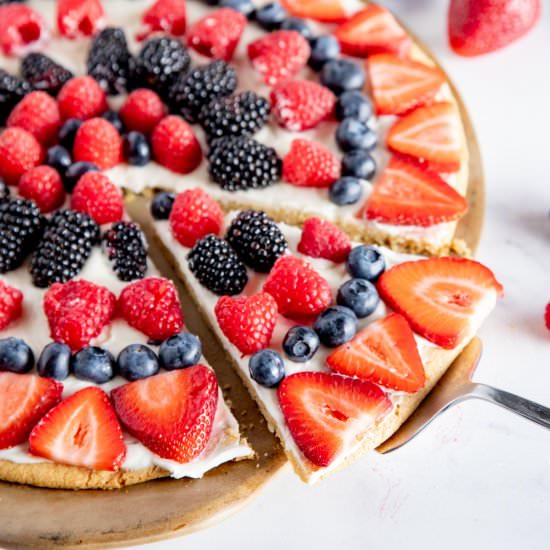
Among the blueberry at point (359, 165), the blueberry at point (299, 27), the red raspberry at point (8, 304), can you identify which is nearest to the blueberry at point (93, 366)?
the red raspberry at point (8, 304)

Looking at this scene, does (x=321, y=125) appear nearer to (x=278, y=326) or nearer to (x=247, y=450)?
(x=278, y=326)

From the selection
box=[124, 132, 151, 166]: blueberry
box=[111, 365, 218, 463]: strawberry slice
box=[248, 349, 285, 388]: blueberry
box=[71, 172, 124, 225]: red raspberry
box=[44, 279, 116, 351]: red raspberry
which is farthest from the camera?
box=[124, 132, 151, 166]: blueberry

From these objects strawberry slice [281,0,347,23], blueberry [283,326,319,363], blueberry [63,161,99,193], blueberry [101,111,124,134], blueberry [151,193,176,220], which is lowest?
blueberry [283,326,319,363]

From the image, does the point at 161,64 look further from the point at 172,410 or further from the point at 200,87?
the point at 172,410

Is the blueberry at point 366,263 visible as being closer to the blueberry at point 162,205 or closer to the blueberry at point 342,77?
the blueberry at point 162,205

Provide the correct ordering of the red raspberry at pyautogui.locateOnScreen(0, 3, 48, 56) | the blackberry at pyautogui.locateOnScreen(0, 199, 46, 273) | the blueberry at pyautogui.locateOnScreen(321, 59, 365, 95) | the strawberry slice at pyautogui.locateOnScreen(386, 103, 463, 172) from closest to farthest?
the blackberry at pyautogui.locateOnScreen(0, 199, 46, 273), the strawberry slice at pyautogui.locateOnScreen(386, 103, 463, 172), the blueberry at pyautogui.locateOnScreen(321, 59, 365, 95), the red raspberry at pyautogui.locateOnScreen(0, 3, 48, 56)

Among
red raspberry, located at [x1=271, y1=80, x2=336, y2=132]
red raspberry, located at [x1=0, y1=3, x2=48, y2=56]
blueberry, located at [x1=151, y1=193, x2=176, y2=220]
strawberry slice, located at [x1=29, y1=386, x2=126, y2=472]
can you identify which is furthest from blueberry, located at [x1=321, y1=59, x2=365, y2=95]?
strawberry slice, located at [x1=29, y1=386, x2=126, y2=472]

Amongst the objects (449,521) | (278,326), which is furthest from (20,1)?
(449,521)

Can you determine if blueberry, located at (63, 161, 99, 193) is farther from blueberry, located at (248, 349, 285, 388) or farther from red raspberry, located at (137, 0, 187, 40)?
blueberry, located at (248, 349, 285, 388)
